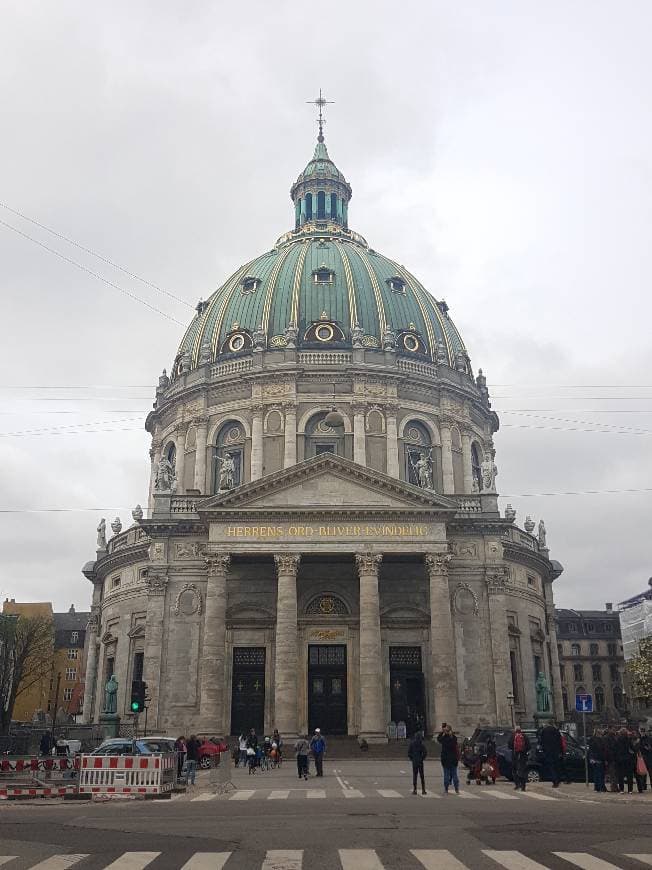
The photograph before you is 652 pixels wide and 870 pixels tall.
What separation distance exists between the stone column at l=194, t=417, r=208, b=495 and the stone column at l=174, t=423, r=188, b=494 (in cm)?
143

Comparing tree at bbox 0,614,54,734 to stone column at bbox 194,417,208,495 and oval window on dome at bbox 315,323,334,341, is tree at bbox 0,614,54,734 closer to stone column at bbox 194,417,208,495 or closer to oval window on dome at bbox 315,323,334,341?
stone column at bbox 194,417,208,495

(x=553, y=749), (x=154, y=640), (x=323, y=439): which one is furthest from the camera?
(x=323, y=439)

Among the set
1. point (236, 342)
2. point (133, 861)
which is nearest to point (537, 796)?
point (133, 861)

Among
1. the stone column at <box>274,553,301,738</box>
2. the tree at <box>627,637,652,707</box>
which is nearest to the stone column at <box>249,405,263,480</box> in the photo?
the stone column at <box>274,553,301,738</box>

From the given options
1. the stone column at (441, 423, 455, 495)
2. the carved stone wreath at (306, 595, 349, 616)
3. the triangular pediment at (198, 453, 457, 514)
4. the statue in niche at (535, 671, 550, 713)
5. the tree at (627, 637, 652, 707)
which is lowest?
the statue in niche at (535, 671, 550, 713)

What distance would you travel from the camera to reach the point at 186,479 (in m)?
58.4

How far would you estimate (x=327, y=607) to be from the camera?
48469 mm

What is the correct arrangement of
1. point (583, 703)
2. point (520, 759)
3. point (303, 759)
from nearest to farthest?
1. point (520, 759)
2. point (583, 703)
3. point (303, 759)

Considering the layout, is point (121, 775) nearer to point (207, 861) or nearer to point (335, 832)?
point (335, 832)

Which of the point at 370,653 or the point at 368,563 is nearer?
the point at 370,653

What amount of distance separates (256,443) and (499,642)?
759 inches

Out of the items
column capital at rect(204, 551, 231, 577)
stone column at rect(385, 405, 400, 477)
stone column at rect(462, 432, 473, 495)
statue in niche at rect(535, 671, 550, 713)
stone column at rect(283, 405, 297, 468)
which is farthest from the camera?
stone column at rect(462, 432, 473, 495)

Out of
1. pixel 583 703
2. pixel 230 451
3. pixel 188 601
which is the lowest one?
pixel 583 703

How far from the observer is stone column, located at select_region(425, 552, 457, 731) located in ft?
139
